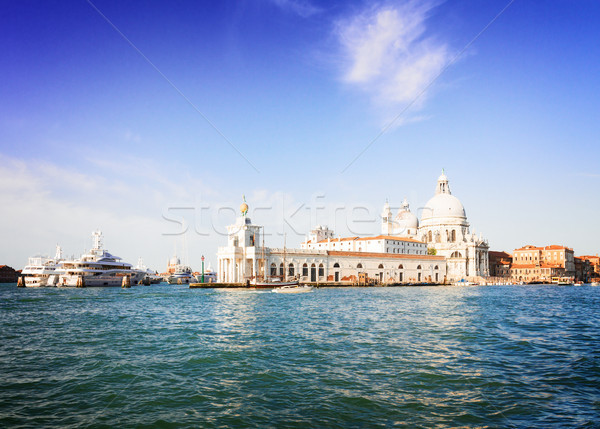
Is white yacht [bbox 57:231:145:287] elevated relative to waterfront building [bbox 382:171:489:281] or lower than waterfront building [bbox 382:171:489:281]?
lower

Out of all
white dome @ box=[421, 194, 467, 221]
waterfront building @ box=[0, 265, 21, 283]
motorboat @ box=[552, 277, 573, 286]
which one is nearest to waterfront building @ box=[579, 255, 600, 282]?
motorboat @ box=[552, 277, 573, 286]

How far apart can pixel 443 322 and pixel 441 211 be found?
90444mm

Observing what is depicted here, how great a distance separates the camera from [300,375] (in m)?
11.9

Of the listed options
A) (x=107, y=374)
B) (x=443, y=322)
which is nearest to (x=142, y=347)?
(x=107, y=374)

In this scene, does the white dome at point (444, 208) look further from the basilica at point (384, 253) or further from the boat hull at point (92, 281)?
the boat hull at point (92, 281)

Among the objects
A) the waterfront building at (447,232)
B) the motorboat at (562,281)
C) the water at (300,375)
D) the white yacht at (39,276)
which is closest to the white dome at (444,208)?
the waterfront building at (447,232)

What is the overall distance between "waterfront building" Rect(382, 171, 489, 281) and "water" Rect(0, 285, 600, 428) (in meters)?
83.3

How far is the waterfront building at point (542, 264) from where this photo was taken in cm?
10450

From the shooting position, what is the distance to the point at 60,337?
60.1 ft

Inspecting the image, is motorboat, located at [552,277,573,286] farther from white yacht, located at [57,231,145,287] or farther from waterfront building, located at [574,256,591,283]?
white yacht, located at [57,231,145,287]

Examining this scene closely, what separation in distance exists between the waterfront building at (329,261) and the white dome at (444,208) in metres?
12.9

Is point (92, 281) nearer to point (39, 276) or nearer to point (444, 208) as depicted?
point (39, 276)

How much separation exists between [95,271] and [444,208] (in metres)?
77.9

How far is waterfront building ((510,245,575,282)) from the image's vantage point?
104500mm
